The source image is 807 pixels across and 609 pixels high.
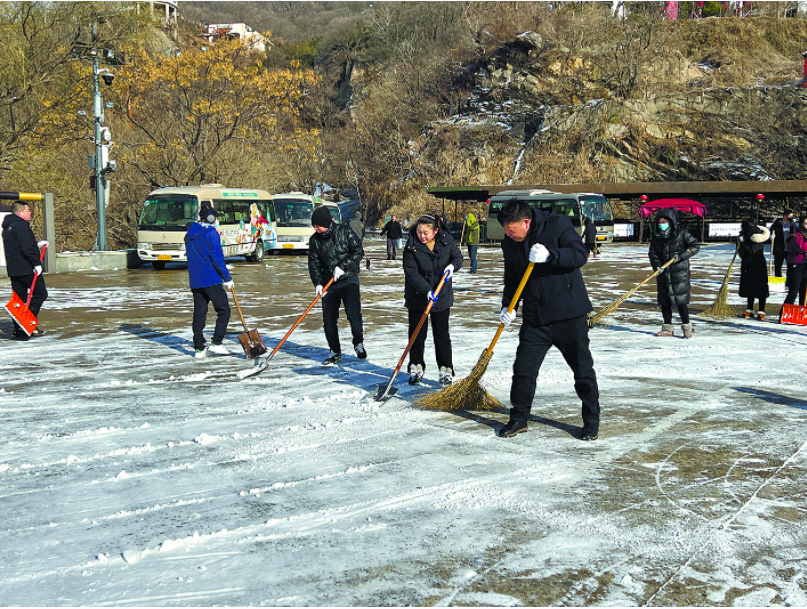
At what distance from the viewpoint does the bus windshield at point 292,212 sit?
29656mm

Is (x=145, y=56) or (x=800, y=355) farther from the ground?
(x=145, y=56)

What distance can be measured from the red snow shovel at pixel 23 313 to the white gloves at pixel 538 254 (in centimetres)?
777

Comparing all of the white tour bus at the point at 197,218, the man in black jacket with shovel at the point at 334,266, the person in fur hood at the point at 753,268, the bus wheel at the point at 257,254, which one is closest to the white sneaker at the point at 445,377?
the man in black jacket with shovel at the point at 334,266

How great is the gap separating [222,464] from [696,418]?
12.3ft

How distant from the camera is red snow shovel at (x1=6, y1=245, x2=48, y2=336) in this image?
1027 cm

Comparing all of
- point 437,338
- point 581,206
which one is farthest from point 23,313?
point 581,206

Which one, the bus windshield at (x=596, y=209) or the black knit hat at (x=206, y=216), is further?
the bus windshield at (x=596, y=209)

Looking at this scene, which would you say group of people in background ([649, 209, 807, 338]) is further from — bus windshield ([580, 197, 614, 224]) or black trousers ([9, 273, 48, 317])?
bus windshield ([580, 197, 614, 224])

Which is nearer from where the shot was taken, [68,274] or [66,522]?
[66,522]

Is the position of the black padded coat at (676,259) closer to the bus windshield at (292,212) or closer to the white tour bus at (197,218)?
the white tour bus at (197,218)

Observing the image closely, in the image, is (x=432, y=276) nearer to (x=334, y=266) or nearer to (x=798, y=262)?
(x=334, y=266)

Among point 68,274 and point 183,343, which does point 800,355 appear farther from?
point 68,274

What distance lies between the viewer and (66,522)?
418 centimetres

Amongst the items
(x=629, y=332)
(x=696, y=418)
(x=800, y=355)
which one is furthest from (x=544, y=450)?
(x=629, y=332)
